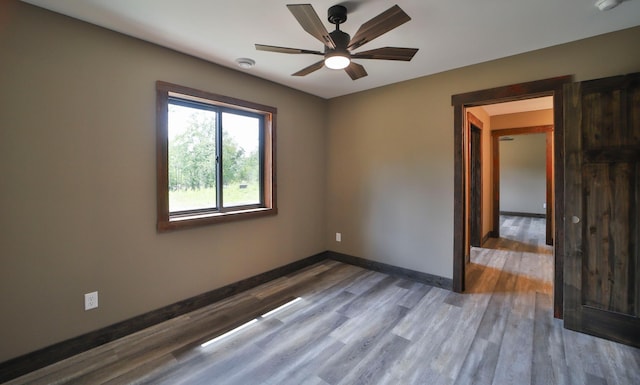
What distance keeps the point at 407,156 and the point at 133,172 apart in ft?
9.62

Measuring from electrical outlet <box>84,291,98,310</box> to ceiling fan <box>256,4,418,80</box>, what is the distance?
7.45 feet

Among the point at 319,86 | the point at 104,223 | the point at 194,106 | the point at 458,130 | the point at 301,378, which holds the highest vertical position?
the point at 319,86

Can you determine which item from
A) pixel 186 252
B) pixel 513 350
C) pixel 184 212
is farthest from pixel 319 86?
pixel 513 350

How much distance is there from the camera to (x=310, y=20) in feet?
5.50

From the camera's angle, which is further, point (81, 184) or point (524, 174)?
point (524, 174)

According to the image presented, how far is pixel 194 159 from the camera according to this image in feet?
9.37

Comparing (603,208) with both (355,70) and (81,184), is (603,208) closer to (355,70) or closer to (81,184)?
(355,70)

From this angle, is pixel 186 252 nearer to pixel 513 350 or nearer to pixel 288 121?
pixel 288 121

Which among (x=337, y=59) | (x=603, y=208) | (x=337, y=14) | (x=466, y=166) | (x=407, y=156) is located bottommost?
(x=603, y=208)

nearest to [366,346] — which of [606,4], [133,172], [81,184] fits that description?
[133,172]

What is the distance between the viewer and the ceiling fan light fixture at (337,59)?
1985mm

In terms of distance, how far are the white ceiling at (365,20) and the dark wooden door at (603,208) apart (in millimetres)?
540

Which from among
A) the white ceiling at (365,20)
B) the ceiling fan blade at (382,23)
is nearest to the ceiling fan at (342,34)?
the ceiling fan blade at (382,23)

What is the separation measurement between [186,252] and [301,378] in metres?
1.60
